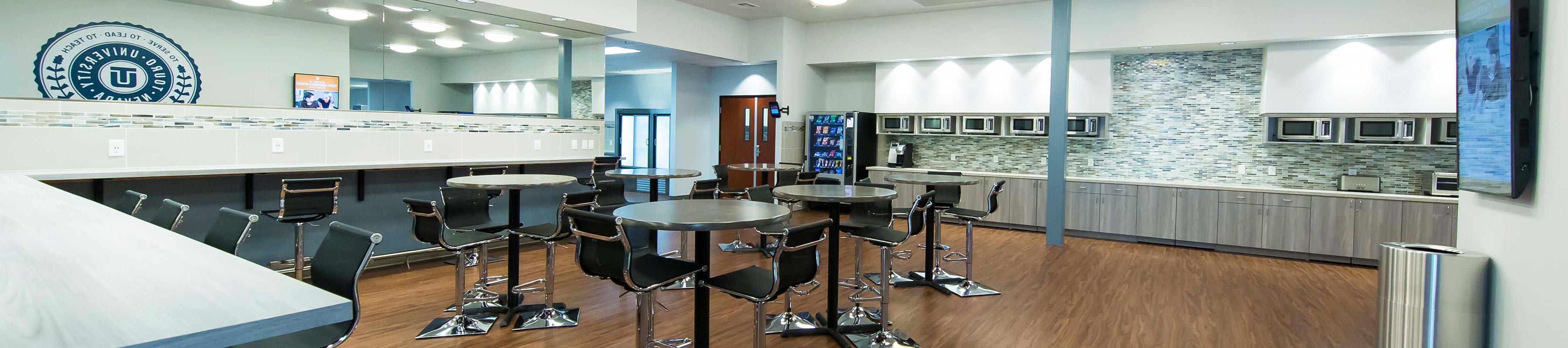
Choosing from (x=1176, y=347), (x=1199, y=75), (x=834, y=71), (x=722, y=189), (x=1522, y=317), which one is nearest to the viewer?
(x=1522, y=317)

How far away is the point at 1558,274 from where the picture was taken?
225 centimetres

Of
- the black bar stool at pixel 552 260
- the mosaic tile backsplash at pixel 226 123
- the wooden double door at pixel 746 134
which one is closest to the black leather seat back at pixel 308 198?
the mosaic tile backsplash at pixel 226 123

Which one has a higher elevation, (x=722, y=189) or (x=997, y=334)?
(x=722, y=189)

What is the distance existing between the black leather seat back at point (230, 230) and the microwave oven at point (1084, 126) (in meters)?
7.28

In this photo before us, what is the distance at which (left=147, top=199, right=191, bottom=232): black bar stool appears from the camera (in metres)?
2.71

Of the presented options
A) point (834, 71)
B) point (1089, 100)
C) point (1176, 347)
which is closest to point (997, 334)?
point (1176, 347)

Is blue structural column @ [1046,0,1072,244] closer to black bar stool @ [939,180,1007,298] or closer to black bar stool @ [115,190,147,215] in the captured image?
black bar stool @ [939,180,1007,298]

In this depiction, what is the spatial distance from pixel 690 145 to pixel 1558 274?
9.14 metres

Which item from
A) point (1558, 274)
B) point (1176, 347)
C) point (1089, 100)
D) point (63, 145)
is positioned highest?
point (1089, 100)

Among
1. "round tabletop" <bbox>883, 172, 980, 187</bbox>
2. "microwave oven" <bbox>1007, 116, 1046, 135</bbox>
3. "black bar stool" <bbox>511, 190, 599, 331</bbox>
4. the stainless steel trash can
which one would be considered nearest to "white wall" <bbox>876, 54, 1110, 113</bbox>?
"microwave oven" <bbox>1007, 116, 1046, 135</bbox>

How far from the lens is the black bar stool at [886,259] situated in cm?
373

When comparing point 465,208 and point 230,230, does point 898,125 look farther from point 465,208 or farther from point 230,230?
point 230,230

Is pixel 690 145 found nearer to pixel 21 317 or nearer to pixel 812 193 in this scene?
pixel 812 193

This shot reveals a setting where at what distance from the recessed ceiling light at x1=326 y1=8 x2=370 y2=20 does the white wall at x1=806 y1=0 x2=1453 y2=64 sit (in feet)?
18.0
